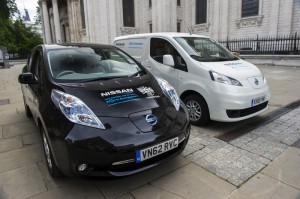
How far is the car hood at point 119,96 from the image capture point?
241 centimetres

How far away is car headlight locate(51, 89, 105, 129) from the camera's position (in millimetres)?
2262

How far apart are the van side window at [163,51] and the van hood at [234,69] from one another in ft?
1.61

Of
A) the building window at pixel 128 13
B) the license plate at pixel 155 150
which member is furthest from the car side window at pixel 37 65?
the building window at pixel 128 13

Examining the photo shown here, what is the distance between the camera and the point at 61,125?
7.47 feet

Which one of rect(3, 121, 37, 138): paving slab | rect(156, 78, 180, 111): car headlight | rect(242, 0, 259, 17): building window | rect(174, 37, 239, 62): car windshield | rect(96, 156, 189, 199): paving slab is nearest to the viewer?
rect(96, 156, 189, 199): paving slab

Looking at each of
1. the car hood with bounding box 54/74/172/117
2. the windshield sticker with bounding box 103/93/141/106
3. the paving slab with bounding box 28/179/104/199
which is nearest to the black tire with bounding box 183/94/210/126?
the car hood with bounding box 54/74/172/117

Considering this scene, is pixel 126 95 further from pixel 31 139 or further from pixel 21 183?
pixel 31 139

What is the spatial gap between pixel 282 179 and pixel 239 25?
2088 centimetres

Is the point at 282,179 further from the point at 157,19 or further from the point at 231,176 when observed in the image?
the point at 157,19

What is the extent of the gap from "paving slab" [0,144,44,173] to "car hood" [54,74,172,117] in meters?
1.36

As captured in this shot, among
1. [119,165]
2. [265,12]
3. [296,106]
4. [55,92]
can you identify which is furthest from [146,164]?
[265,12]

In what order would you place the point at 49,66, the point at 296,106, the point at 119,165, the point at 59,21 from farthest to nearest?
1. the point at 59,21
2. the point at 296,106
3. the point at 49,66
4. the point at 119,165

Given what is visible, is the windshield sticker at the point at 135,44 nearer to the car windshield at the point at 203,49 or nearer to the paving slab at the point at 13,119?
the car windshield at the point at 203,49

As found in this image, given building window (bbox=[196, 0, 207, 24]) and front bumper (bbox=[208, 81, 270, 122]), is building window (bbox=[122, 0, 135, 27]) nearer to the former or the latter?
building window (bbox=[196, 0, 207, 24])
